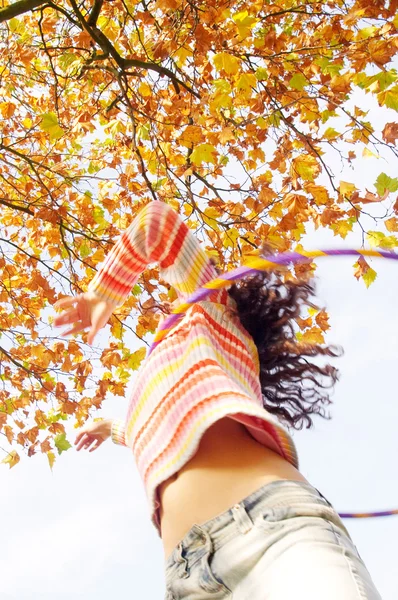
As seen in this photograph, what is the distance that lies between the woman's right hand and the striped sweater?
561mm

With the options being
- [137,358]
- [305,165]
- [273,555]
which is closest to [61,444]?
[137,358]

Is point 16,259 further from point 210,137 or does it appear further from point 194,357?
point 194,357

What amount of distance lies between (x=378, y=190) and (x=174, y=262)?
9.09 ft

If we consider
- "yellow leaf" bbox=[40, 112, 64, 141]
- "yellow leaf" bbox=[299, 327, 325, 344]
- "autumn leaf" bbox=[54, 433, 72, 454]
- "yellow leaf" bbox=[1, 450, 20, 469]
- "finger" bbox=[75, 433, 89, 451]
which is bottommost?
"yellow leaf" bbox=[1, 450, 20, 469]

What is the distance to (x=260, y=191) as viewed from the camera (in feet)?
18.1

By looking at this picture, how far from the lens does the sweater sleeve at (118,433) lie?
272cm

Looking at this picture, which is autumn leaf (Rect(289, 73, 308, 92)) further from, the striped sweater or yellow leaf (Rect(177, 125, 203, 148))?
the striped sweater

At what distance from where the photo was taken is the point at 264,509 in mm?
1699

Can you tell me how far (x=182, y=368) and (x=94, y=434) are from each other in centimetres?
99

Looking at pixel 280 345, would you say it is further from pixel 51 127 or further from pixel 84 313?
pixel 51 127

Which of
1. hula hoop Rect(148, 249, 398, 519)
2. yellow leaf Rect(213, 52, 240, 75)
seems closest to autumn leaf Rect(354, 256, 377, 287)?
yellow leaf Rect(213, 52, 240, 75)

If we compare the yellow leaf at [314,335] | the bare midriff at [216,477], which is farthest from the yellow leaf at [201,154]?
the bare midriff at [216,477]

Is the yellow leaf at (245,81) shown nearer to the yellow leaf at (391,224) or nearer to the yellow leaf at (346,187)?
the yellow leaf at (346,187)

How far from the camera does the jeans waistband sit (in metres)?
1.69
